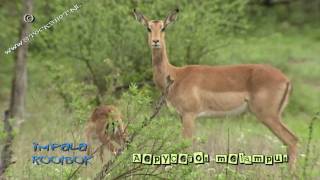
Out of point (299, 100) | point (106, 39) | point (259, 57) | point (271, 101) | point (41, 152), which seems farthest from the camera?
point (259, 57)

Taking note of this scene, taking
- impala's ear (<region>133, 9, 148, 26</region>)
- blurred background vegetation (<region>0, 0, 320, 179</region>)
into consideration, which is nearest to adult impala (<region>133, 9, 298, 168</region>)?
impala's ear (<region>133, 9, 148, 26</region>)

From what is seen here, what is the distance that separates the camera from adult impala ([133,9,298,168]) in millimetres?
10062

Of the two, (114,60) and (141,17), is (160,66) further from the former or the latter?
(114,60)

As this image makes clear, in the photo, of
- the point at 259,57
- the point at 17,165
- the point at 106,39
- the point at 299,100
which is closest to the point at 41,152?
the point at 17,165

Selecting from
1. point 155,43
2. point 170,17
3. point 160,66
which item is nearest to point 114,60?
point 160,66

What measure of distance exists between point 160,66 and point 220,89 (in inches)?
32.5

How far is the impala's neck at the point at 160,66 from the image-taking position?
10.5 metres

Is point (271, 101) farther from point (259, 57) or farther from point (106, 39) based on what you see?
point (259, 57)

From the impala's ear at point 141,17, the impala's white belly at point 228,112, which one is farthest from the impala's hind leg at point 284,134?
the impala's ear at point 141,17

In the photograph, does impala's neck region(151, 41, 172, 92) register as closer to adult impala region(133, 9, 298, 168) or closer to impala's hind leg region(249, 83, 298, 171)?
adult impala region(133, 9, 298, 168)

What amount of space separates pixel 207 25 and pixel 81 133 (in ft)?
15.1

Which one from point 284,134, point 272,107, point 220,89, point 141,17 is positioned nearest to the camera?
point 284,134

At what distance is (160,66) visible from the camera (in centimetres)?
1055

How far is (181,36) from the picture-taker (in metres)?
14.2
